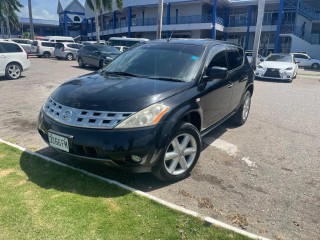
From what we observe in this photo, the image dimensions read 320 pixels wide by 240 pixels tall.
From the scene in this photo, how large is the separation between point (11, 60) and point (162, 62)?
9732 mm

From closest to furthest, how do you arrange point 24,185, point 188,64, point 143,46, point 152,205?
point 152,205 → point 24,185 → point 188,64 → point 143,46

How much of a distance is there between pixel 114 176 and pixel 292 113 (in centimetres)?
586

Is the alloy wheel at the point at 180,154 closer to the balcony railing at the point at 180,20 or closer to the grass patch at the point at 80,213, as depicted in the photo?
the grass patch at the point at 80,213

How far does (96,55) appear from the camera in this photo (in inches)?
687

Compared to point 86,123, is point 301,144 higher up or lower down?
lower down

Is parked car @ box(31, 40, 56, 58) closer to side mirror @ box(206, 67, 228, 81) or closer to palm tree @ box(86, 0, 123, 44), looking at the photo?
palm tree @ box(86, 0, 123, 44)

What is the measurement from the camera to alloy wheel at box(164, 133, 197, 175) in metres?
3.55

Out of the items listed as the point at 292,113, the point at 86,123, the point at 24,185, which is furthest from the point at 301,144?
the point at 24,185

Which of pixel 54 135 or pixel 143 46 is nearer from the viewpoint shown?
pixel 54 135

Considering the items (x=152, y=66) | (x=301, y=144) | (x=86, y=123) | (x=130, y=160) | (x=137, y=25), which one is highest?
(x=137, y=25)

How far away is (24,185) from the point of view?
3.35 meters

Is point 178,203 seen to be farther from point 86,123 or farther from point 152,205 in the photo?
A: point 86,123

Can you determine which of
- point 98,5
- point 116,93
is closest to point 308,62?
point 98,5

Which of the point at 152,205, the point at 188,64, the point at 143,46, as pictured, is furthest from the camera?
the point at 143,46
